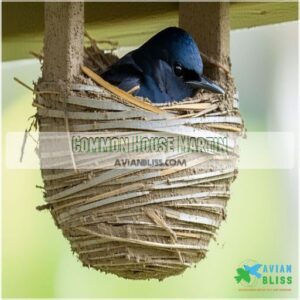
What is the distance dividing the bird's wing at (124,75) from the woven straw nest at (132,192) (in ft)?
0.26

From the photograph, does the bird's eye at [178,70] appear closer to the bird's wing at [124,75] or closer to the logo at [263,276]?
the bird's wing at [124,75]

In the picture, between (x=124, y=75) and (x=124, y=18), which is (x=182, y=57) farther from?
(x=124, y=18)

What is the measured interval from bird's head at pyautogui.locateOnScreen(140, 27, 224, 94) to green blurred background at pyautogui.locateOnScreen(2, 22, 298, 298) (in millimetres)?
419

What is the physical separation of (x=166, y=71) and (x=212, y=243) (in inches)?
17.7

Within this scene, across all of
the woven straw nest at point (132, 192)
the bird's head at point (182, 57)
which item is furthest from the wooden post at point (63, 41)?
the bird's head at point (182, 57)

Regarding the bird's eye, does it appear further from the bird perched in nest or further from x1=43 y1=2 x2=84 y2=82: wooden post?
x1=43 y1=2 x2=84 y2=82: wooden post

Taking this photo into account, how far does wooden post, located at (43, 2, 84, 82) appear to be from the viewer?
1.41 m

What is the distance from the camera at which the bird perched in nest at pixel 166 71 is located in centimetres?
148

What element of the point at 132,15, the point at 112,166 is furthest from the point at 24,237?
the point at 112,166

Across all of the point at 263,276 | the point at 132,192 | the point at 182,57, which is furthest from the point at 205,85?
the point at 263,276

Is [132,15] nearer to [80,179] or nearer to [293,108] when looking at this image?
[80,179]

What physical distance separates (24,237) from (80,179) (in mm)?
742

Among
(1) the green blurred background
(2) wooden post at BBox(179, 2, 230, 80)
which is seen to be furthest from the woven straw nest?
(1) the green blurred background

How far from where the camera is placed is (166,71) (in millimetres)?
1536
